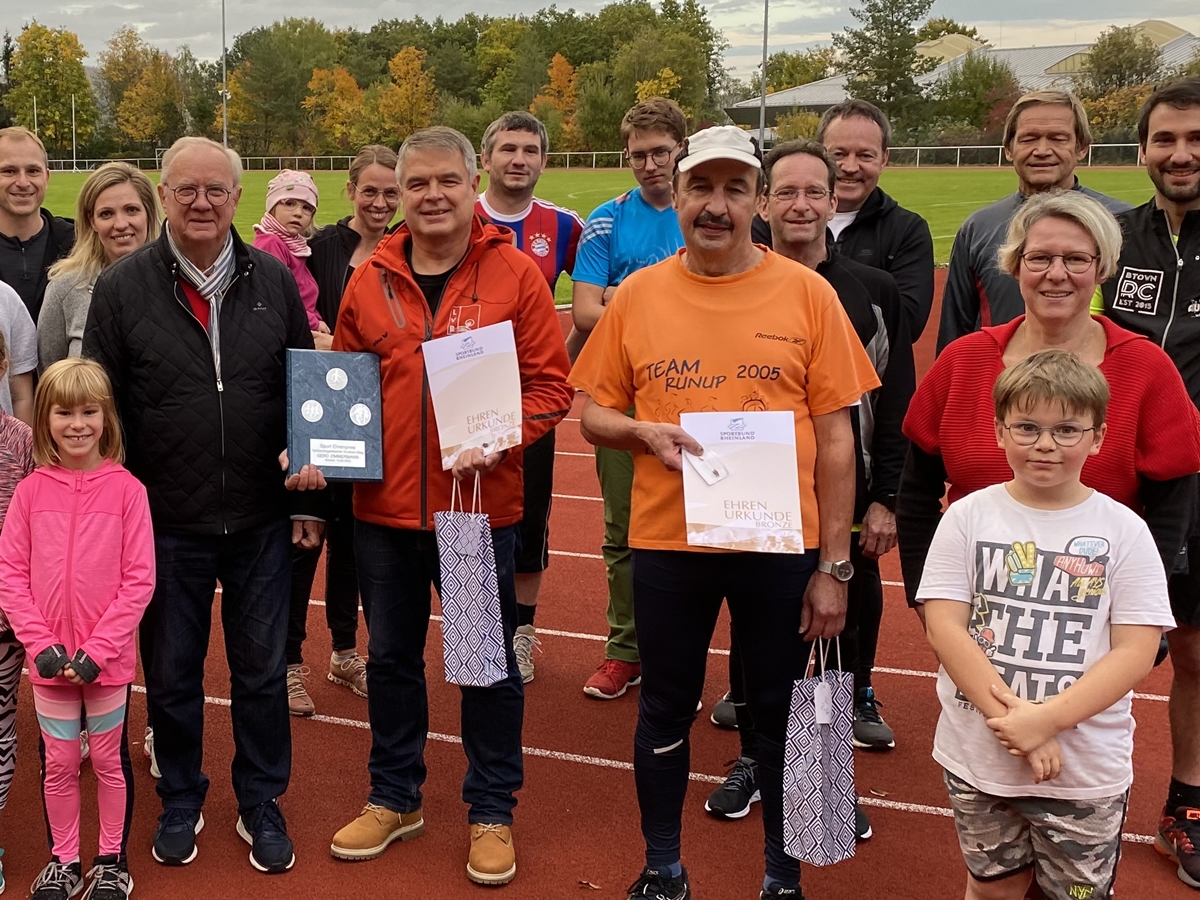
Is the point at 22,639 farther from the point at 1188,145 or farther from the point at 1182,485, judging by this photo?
the point at 1188,145

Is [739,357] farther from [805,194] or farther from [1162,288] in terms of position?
[1162,288]

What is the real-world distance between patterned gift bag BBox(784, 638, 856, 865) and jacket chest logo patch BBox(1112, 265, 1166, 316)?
1.62 m

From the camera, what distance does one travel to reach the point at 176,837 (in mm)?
3979

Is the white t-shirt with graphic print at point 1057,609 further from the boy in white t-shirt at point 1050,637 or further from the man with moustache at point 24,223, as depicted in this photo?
the man with moustache at point 24,223

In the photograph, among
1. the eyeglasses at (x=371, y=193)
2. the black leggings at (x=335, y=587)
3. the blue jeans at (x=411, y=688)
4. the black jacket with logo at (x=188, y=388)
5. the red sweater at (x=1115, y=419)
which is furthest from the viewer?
the eyeglasses at (x=371, y=193)

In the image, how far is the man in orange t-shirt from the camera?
10.6ft

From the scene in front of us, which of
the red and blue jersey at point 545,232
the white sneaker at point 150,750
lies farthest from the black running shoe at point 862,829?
the red and blue jersey at point 545,232

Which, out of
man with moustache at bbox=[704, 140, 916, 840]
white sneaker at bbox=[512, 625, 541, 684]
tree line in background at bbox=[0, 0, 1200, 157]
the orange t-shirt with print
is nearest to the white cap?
the orange t-shirt with print

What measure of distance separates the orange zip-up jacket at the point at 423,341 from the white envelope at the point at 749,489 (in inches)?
32.8

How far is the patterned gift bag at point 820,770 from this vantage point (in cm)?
334

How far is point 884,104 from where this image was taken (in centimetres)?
7256

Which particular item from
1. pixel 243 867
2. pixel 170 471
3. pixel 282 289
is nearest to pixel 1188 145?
pixel 282 289

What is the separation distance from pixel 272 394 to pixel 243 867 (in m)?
1.64

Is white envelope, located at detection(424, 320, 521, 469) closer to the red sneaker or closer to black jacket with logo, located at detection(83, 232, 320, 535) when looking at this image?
black jacket with logo, located at detection(83, 232, 320, 535)
